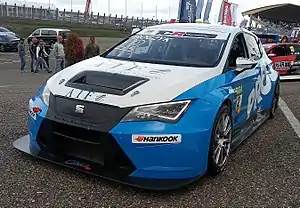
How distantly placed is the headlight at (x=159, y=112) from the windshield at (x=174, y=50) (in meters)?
1.01

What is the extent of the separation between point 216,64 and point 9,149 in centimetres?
257

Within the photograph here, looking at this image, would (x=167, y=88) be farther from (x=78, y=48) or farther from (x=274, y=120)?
(x=78, y=48)

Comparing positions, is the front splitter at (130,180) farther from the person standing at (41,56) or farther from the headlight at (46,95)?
the person standing at (41,56)

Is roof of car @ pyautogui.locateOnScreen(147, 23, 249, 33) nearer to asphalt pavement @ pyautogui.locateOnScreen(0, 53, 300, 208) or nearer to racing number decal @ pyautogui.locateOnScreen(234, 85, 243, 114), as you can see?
racing number decal @ pyautogui.locateOnScreen(234, 85, 243, 114)

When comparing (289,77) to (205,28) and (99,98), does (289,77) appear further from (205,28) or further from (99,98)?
(99,98)

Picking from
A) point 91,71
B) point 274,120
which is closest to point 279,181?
point 91,71

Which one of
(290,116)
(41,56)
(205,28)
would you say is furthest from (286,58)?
(41,56)

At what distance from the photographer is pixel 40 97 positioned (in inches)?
159

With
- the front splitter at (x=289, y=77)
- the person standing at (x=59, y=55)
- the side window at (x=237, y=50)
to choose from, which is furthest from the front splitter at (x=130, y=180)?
the person standing at (x=59, y=55)

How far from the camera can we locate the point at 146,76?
12.8ft

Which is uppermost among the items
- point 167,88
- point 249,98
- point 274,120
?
point 167,88

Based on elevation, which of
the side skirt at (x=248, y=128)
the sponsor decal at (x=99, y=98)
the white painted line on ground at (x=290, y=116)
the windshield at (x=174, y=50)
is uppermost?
the windshield at (x=174, y=50)

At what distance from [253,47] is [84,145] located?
337cm

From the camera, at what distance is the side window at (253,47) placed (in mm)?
5640
